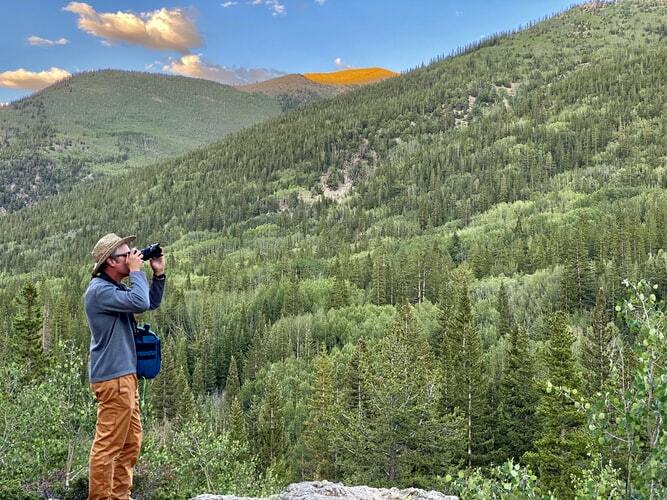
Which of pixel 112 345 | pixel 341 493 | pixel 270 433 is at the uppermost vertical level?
pixel 112 345

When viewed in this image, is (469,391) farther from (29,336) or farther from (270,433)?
(29,336)

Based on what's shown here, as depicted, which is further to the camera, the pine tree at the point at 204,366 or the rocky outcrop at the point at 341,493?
the pine tree at the point at 204,366

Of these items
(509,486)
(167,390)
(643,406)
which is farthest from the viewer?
(167,390)

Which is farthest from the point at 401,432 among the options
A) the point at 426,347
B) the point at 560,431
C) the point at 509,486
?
the point at 509,486

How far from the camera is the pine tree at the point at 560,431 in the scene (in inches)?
1214

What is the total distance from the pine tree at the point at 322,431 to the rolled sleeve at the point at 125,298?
3503 centimetres

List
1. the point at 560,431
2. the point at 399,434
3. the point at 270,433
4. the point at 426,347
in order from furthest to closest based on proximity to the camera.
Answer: the point at 426,347, the point at 270,433, the point at 560,431, the point at 399,434

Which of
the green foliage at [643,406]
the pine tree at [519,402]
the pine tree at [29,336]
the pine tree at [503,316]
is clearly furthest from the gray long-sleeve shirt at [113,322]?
the pine tree at [503,316]

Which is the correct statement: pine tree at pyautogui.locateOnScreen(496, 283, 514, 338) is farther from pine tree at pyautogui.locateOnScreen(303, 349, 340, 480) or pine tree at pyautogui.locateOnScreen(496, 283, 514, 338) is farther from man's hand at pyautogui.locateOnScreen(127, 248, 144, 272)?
man's hand at pyautogui.locateOnScreen(127, 248, 144, 272)

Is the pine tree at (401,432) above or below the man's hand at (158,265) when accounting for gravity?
below

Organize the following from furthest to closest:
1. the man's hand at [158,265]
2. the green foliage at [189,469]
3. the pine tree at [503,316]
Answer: the pine tree at [503,316]
the green foliage at [189,469]
the man's hand at [158,265]

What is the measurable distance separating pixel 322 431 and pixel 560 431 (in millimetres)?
20133

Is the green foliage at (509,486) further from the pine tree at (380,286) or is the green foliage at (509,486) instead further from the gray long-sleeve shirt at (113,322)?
the pine tree at (380,286)

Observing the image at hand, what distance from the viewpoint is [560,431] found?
3284 centimetres
